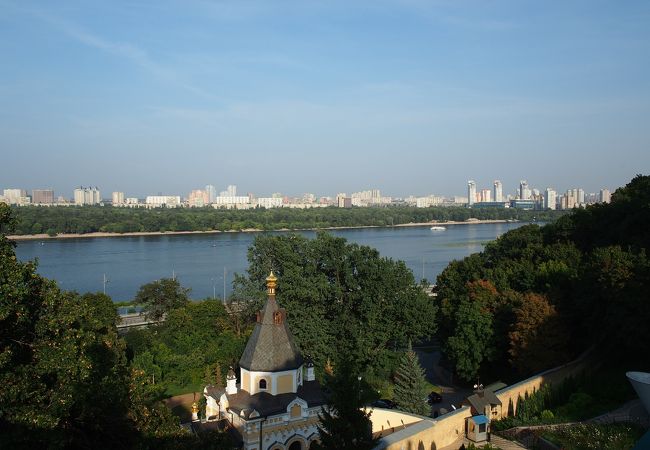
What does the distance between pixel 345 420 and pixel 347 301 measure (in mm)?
9441

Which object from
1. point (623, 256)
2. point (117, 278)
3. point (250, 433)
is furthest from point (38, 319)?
point (117, 278)

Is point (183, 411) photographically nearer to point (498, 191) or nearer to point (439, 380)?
point (439, 380)

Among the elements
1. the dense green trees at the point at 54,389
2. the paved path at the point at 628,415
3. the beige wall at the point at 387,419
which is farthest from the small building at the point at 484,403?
the dense green trees at the point at 54,389

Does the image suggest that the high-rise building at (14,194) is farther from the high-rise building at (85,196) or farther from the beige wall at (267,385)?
the beige wall at (267,385)

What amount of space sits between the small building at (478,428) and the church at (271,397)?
2239 mm

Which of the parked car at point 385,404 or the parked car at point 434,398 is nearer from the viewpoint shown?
the parked car at point 385,404

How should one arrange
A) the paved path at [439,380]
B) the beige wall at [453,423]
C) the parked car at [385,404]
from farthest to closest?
the paved path at [439,380]
the parked car at [385,404]
the beige wall at [453,423]

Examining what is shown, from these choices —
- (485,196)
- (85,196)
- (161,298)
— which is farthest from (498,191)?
(161,298)

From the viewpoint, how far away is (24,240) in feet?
182

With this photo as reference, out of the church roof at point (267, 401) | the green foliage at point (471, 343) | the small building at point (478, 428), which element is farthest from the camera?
the green foliage at point (471, 343)

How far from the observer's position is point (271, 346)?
935 centimetres

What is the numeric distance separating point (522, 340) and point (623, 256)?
271 cm

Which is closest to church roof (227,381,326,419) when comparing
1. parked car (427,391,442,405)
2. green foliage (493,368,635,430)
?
green foliage (493,368,635,430)

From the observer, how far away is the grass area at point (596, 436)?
714cm
